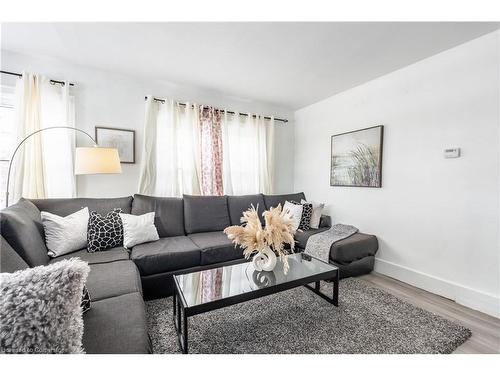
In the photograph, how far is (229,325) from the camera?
5.51 feet

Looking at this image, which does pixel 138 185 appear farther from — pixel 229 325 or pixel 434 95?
pixel 434 95

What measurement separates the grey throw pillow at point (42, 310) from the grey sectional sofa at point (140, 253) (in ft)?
0.72

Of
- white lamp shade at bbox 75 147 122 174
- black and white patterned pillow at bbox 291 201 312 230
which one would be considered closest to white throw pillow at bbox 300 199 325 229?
black and white patterned pillow at bbox 291 201 312 230

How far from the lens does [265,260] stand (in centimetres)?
183

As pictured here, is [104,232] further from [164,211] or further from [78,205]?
[164,211]

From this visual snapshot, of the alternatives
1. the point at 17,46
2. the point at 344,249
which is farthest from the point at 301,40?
the point at 17,46

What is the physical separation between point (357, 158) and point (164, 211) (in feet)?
8.57

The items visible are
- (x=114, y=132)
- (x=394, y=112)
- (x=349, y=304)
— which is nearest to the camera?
(x=349, y=304)

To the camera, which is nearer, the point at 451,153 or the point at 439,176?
the point at 451,153

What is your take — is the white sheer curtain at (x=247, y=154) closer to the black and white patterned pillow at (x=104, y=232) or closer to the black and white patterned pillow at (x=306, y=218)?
the black and white patterned pillow at (x=306, y=218)

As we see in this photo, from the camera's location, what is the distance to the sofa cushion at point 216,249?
7.55 ft

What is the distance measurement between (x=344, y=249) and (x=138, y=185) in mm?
2658

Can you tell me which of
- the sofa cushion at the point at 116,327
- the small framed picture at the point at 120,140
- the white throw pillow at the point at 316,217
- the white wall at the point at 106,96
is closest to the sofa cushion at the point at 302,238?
the white throw pillow at the point at 316,217

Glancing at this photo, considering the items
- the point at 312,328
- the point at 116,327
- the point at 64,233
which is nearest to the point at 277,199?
the point at 312,328
